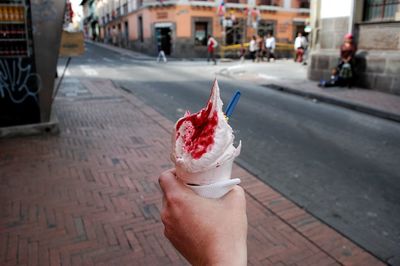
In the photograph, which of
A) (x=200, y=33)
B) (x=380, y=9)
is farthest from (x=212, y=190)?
(x=200, y=33)

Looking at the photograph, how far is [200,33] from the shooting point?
32.0 meters

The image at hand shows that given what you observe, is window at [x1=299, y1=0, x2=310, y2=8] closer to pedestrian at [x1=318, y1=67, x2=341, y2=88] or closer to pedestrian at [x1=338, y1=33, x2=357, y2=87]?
pedestrian at [x1=338, y1=33, x2=357, y2=87]

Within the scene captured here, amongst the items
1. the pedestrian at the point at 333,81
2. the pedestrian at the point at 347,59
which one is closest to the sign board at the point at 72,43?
the pedestrian at the point at 333,81

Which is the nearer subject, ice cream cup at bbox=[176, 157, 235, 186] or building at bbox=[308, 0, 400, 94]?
ice cream cup at bbox=[176, 157, 235, 186]

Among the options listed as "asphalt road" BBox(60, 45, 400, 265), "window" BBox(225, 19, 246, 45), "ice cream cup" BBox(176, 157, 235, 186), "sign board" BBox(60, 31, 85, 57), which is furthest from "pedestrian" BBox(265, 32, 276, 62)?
"ice cream cup" BBox(176, 157, 235, 186)

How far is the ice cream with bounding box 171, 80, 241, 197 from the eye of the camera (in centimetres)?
129

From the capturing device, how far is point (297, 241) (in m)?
3.41

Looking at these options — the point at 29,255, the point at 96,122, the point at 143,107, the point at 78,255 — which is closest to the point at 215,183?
the point at 78,255

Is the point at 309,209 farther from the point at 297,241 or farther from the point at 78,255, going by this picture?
the point at 78,255

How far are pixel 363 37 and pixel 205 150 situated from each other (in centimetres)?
1277

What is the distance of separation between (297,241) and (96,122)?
533 centimetres

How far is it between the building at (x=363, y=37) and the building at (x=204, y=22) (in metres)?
17.9

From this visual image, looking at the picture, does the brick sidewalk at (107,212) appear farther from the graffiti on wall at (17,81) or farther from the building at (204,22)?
the building at (204,22)

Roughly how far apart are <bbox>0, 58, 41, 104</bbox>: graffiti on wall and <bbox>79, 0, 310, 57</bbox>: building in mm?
25197
